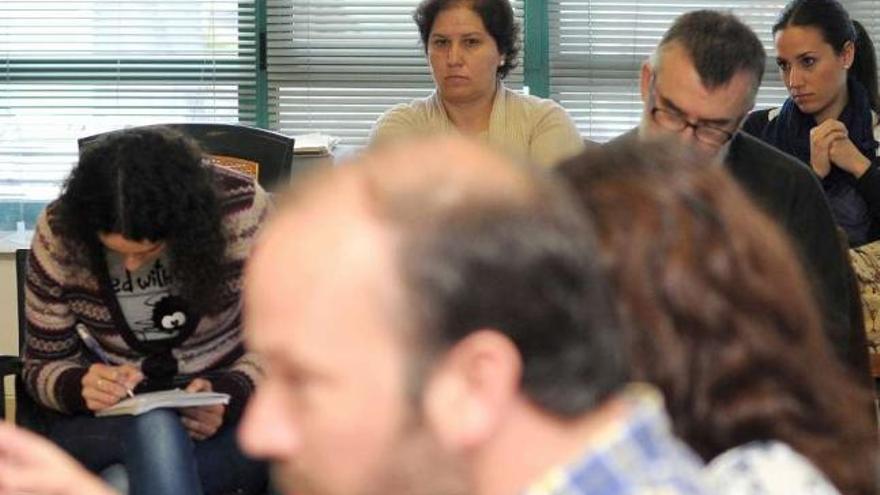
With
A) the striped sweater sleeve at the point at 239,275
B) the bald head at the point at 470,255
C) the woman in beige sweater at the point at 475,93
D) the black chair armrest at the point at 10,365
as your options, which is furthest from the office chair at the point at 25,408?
the bald head at the point at 470,255

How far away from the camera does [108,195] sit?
9.91 feet

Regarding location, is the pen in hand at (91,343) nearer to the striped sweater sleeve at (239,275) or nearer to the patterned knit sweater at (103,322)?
the patterned knit sweater at (103,322)

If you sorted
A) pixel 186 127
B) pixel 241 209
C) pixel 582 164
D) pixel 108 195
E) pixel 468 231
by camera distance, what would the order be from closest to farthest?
pixel 468 231
pixel 582 164
pixel 108 195
pixel 241 209
pixel 186 127

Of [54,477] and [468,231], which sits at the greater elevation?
[468,231]

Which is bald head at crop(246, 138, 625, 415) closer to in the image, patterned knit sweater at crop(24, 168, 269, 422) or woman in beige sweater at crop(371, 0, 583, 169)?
patterned knit sweater at crop(24, 168, 269, 422)

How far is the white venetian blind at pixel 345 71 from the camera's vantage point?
5324 mm

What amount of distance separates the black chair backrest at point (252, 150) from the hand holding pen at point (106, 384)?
668mm

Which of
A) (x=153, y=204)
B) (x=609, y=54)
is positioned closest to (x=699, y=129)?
(x=153, y=204)

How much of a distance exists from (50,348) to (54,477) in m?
1.97

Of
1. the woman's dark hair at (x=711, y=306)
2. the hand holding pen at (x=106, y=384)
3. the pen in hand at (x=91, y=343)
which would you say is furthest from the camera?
the pen in hand at (x=91, y=343)

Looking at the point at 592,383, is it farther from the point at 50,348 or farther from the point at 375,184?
the point at 50,348

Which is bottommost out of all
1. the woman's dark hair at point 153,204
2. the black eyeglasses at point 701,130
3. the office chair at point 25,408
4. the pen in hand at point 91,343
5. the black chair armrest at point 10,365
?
the office chair at point 25,408

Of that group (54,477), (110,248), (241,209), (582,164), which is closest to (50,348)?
(110,248)

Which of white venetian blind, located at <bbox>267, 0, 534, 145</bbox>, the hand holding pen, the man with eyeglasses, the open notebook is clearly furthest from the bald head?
white venetian blind, located at <bbox>267, 0, 534, 145</bbox>
